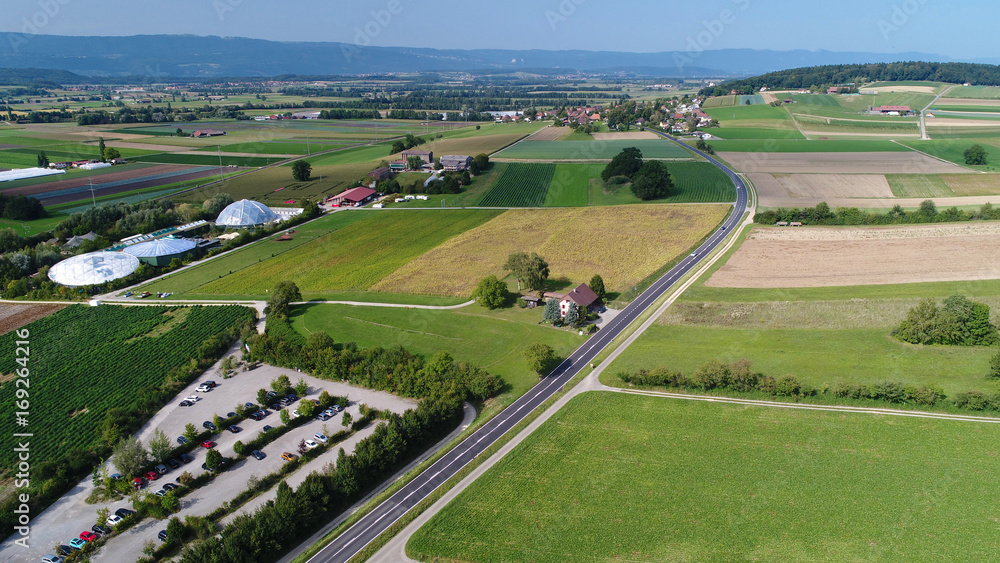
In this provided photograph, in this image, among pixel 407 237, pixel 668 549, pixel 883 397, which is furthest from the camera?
pixel 407 237

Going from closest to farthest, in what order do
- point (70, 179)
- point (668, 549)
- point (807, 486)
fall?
1. point (668, 549)
2. point (807, 486)
3. point (70, 179)

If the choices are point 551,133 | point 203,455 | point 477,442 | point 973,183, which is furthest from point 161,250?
point 973,183

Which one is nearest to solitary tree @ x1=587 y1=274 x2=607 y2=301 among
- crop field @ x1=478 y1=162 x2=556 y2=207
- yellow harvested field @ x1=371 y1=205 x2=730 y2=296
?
yellow harvested field @ x1=371 y1=205 x2=730 y2=296

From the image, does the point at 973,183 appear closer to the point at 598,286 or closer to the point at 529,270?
the point at 598,286

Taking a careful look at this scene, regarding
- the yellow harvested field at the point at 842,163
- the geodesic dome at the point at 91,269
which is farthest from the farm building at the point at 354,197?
the yellow harvested field at the point at 842,163

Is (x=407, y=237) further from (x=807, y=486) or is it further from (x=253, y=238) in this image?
(x=807, y=486)

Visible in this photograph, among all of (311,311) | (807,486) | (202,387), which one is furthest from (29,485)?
(807,486)

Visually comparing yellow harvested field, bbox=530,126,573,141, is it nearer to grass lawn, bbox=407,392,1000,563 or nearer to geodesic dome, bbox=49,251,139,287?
geodesic dome, bbox=49,251,139,287
